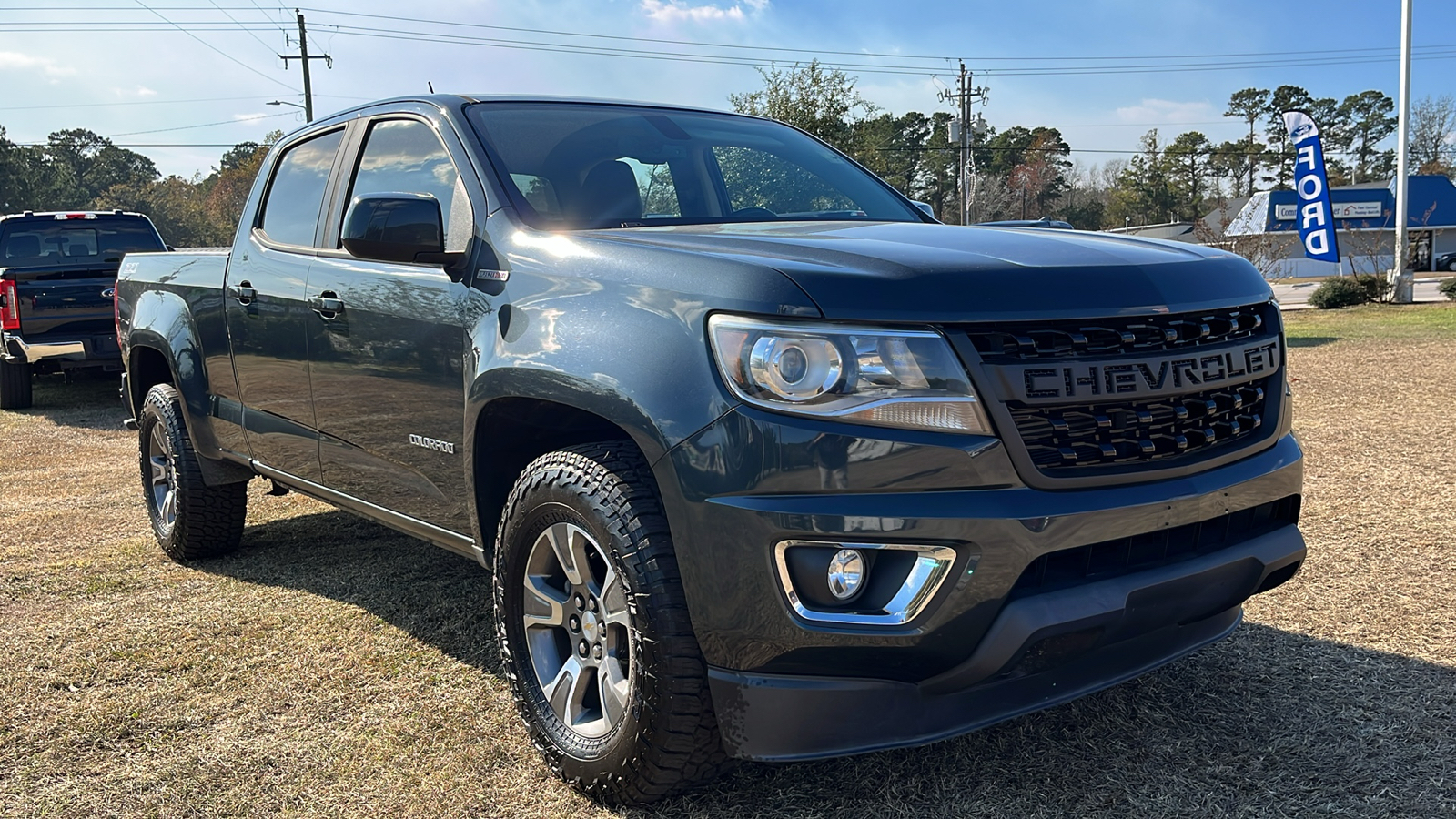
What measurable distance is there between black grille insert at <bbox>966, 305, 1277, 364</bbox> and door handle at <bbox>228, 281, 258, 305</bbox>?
9.82 ft

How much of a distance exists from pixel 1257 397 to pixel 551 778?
80.5 inches

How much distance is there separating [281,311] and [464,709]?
1.62m

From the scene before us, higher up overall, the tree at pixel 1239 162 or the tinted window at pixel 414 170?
the tree at pixel 1239 162

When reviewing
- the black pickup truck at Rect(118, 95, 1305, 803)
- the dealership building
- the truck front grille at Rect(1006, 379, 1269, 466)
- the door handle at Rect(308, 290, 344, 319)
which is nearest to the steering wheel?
the black pickup truck at Rect(118, 95, 1305, 803)

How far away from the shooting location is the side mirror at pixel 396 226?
9.83 feet

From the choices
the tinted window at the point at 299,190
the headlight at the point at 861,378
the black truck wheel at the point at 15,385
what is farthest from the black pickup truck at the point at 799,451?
the black truck wheel at the point at 15,385

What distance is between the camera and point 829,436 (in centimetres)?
218

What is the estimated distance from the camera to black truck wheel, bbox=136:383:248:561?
4902 millimetres

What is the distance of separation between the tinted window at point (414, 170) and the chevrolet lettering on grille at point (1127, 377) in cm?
169

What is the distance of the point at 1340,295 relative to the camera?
75.1ft

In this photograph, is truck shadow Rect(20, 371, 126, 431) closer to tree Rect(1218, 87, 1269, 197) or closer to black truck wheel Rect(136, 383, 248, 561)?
black truck wheel Rect(136, 383, 248, 561)

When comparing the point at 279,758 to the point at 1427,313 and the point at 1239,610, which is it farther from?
the point at 1427,313

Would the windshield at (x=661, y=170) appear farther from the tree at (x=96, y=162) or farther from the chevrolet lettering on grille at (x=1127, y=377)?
the tree at (x=96, y=162)

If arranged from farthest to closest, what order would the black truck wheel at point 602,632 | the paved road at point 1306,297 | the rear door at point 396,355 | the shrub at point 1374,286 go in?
the paved road at point 1306,297 < the shrub at point 1374,286 < the rear door at point 396,355 < the black truck wheel at point 602,632
